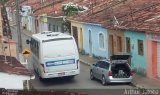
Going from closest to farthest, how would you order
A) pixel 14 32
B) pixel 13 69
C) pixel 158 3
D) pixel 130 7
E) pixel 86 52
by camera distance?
1. pixel 13 69
2. pixel 158 3
3. pixel 130 7
4. pixel 86 52
5. pixel 14 32

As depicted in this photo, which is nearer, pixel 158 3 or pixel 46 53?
pixel 46 53

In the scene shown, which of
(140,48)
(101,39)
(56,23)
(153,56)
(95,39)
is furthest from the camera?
(56,23)

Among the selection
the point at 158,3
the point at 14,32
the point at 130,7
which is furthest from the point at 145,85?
the point at 14,32

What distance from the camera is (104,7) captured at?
148 feet

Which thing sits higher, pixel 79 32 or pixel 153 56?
pixel 79 32

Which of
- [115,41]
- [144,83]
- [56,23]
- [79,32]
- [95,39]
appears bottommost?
[144,83]

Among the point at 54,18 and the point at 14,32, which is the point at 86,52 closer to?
the point at 54,18

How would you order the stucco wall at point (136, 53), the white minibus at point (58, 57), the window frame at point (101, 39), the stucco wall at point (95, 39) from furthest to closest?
the window frame at point (101, 39) → the stucco wall at point (95, 39) → the stucco wall at point (136, 53) → the white minibus at point (58, 57)

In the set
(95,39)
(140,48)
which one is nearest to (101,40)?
(95,39)

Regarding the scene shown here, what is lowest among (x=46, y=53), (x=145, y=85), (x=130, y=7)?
(x=145, y=85)

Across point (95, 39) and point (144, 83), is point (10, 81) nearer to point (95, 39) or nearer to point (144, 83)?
point (144, 83)

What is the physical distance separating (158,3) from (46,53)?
11427mm

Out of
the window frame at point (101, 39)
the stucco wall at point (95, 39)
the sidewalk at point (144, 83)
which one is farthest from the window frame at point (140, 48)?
the window frame at point (101, 39)

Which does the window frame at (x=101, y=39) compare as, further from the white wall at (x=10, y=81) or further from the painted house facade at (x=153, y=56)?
the white wall at (x=10, y=81)
